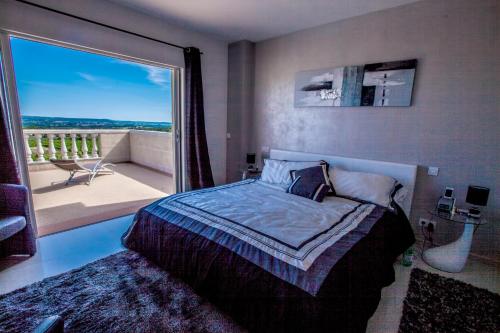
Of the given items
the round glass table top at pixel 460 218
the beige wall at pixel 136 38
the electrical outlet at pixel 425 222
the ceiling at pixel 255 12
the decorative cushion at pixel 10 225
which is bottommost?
the electrical outlet at pixel 425 222

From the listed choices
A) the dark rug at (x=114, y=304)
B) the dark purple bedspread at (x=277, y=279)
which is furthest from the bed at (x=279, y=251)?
the dark rug at (x=114, y=304)

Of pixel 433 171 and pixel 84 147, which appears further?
pixel 84 147

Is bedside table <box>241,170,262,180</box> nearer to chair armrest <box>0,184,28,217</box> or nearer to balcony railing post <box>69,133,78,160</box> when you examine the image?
chair armrest <box>0,184,28,217</box>

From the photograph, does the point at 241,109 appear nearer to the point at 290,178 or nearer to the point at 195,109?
the point at 195,109

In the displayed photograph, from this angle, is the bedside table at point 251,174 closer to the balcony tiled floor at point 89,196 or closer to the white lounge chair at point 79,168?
the balcony tiled floor at point 89,196

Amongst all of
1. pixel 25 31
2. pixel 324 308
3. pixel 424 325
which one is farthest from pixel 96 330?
pixel 25 31

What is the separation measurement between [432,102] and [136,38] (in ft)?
11.4

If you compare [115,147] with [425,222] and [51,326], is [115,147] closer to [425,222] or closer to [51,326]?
[51,326]

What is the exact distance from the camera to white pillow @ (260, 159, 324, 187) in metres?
2.98

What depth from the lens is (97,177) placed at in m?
5.04

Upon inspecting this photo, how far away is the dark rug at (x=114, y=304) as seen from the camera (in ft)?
4.96

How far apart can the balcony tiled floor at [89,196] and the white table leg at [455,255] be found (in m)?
3.68

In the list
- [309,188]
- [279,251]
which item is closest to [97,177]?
[309,188]

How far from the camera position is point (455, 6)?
2.28 m
